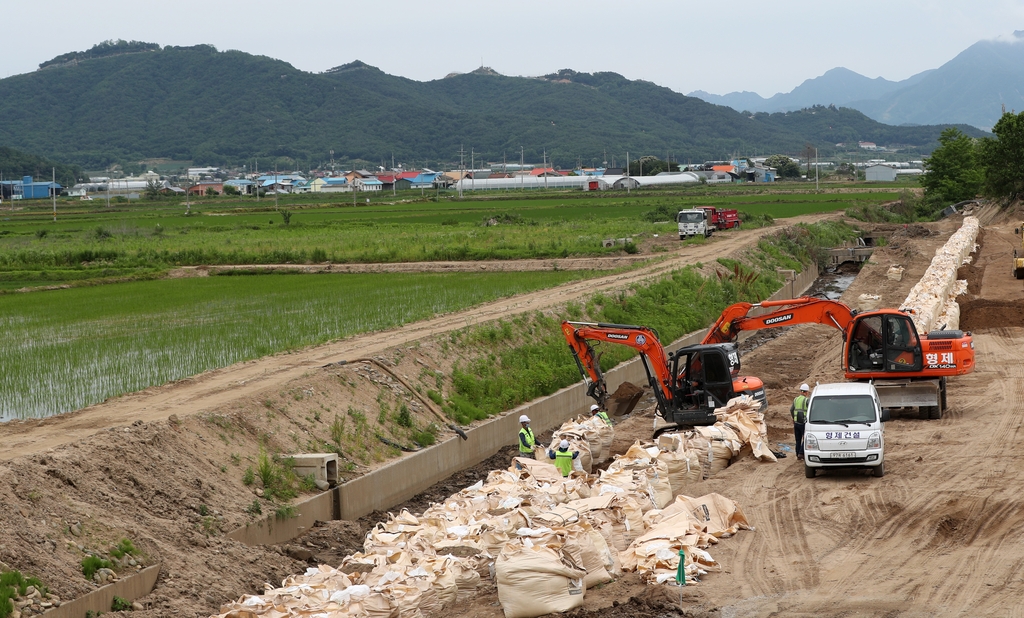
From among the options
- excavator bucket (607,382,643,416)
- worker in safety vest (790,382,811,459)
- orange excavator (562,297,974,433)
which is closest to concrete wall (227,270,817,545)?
excavator bucket (607,382,643,416)

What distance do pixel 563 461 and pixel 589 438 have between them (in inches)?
102

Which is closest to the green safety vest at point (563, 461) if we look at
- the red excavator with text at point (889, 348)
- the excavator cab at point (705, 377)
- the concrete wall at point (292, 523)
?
the concrete wall at point (292, 523)

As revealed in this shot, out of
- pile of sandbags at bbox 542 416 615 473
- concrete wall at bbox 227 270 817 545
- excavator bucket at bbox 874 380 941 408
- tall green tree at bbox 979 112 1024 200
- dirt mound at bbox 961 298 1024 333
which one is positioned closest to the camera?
concrete wall at bbox 227 270 817 545

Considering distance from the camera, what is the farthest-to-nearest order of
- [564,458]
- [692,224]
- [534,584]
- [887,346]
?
[692,224], [887,346], [564,458], [534,584]

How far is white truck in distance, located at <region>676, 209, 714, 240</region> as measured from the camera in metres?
59.7

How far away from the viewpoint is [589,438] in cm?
2000

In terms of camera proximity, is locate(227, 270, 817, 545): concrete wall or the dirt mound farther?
the dirt mound

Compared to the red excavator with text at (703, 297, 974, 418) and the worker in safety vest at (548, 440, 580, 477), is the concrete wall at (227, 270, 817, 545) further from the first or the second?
the red excavator with text at (703, 297, 974, 418)

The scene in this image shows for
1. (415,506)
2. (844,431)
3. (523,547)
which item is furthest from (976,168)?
(523,547)

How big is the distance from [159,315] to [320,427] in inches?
578

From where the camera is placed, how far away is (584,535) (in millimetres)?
12703

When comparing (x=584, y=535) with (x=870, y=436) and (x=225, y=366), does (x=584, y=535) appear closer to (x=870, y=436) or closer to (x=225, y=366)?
(x=870, y=436)

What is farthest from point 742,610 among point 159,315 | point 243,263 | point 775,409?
point 243,263

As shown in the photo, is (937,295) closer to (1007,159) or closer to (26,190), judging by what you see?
(1007,159)
